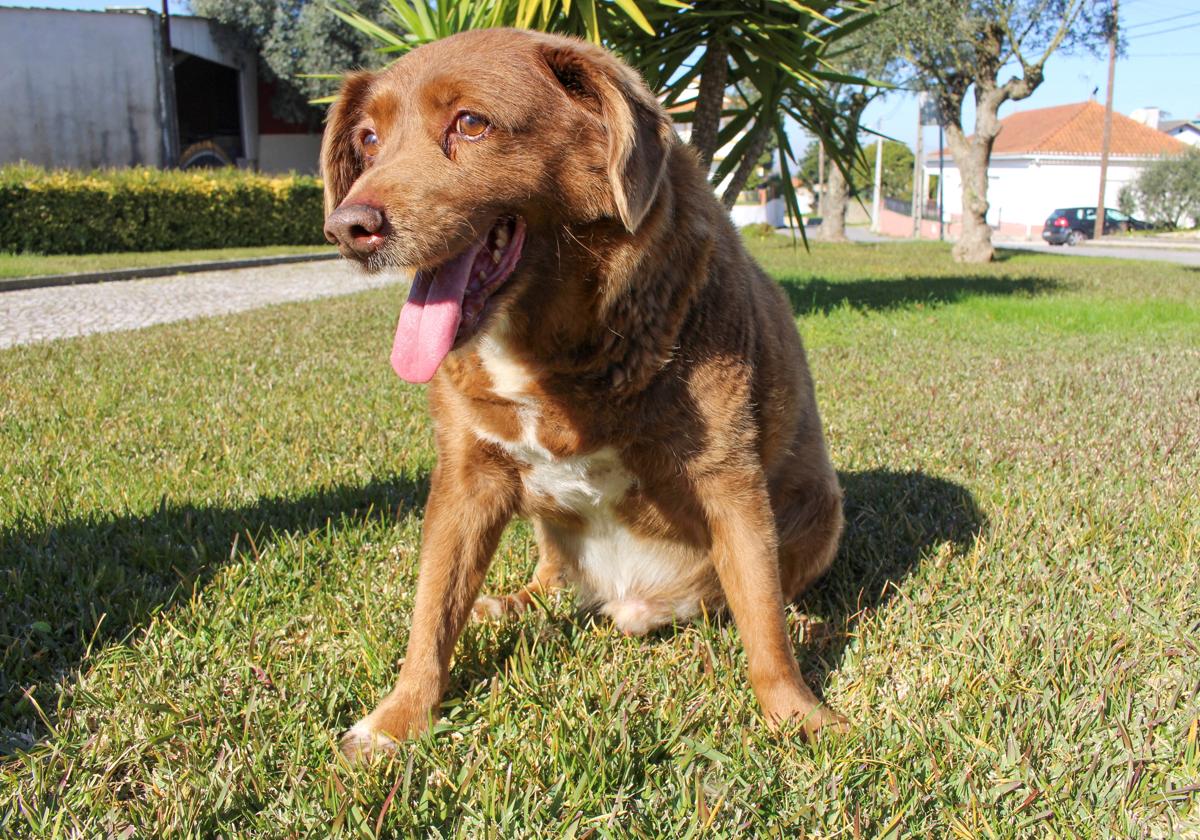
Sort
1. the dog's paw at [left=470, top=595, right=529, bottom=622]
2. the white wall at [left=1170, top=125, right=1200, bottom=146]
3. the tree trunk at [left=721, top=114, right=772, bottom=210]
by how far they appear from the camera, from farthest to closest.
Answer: the white wall at [left=1170, top=125, right=1200, bottom=146], the tree trunk at [left=721, top=114, right=772, bottom=210], the dog's paw at [left=470, top=595, right=529, bottom=622]

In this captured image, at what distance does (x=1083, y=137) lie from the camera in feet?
177

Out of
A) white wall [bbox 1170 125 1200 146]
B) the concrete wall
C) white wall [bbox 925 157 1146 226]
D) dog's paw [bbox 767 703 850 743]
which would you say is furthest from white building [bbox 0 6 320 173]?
white wall [bbox 1170 125 1200 146]

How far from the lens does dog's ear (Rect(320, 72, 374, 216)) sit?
2359 millimetres

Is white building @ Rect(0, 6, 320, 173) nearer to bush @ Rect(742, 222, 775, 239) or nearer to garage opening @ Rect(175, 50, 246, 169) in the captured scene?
garage opening @ Rect(175, 50, 246, 169)

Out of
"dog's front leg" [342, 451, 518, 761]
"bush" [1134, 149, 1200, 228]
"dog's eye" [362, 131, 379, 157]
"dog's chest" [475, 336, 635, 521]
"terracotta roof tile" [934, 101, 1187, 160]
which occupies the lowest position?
"dog's front leg" [342, 451, 518, 761]

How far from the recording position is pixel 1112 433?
15.4 feet

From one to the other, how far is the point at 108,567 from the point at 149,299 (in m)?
9.41

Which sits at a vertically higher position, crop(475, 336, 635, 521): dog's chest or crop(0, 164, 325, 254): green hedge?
crop(0, 164, 325, 254): green hedge

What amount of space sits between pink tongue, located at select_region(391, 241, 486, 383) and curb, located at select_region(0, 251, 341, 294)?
10.5 metres

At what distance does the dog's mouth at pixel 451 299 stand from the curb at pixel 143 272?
34.4 ft

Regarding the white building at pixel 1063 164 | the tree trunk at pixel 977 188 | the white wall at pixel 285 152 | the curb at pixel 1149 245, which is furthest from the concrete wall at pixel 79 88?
the white building at pixel 1063 164

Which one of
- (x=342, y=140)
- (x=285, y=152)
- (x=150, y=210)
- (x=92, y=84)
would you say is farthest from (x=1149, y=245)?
(x=342, y=140)

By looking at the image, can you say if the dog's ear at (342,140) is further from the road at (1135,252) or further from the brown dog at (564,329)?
the road at (1135,252)

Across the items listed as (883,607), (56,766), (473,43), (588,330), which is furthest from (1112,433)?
(56,766)
